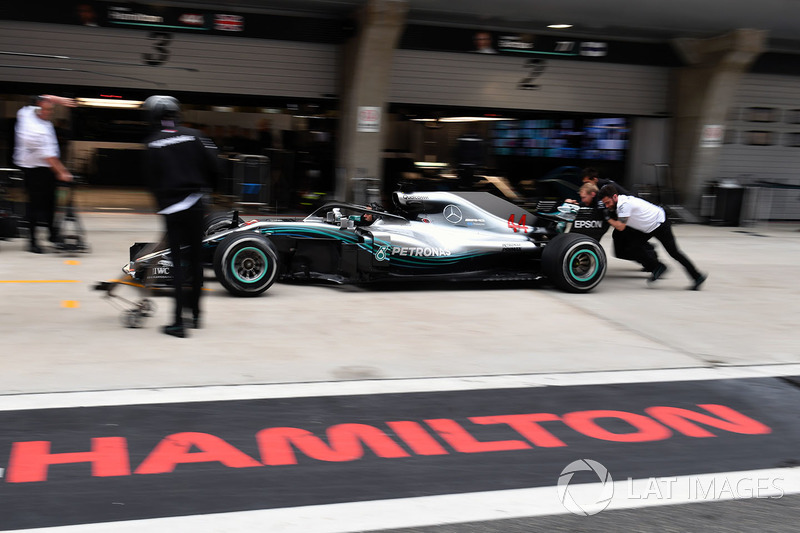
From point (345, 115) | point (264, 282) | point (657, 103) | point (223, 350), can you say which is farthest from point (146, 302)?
point (657, 103)

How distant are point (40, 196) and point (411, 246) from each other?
4397 millimetres

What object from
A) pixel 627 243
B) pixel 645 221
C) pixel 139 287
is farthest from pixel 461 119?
pixel 139 287

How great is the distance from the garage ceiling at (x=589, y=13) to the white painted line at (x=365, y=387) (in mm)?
9887

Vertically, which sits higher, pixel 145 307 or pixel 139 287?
pixel 139 287

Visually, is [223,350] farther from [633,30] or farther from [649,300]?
[633,30]

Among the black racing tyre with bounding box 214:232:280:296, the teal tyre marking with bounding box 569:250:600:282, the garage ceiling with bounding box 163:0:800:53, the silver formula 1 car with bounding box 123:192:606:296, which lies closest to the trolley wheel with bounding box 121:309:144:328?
the silver formula 1 car with bounding box 123:192:606:296

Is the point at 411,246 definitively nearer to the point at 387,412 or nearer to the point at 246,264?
the point at 246,264

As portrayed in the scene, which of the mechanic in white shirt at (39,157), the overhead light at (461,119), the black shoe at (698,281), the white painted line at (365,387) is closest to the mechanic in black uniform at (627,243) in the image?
the black shoe at (698,281)

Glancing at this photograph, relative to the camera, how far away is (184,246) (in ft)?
18.7

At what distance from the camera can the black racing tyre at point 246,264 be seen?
7059 mm

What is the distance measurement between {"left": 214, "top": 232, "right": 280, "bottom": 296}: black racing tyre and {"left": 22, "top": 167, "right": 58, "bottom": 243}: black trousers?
119 inches

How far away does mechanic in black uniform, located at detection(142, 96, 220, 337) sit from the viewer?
17.8ft

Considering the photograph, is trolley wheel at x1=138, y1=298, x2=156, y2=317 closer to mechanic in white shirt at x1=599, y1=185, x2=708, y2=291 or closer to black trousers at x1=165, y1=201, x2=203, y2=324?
black trousers at x1=165, y1=201, x2=203, y2=324

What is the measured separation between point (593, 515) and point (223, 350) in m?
3.01
